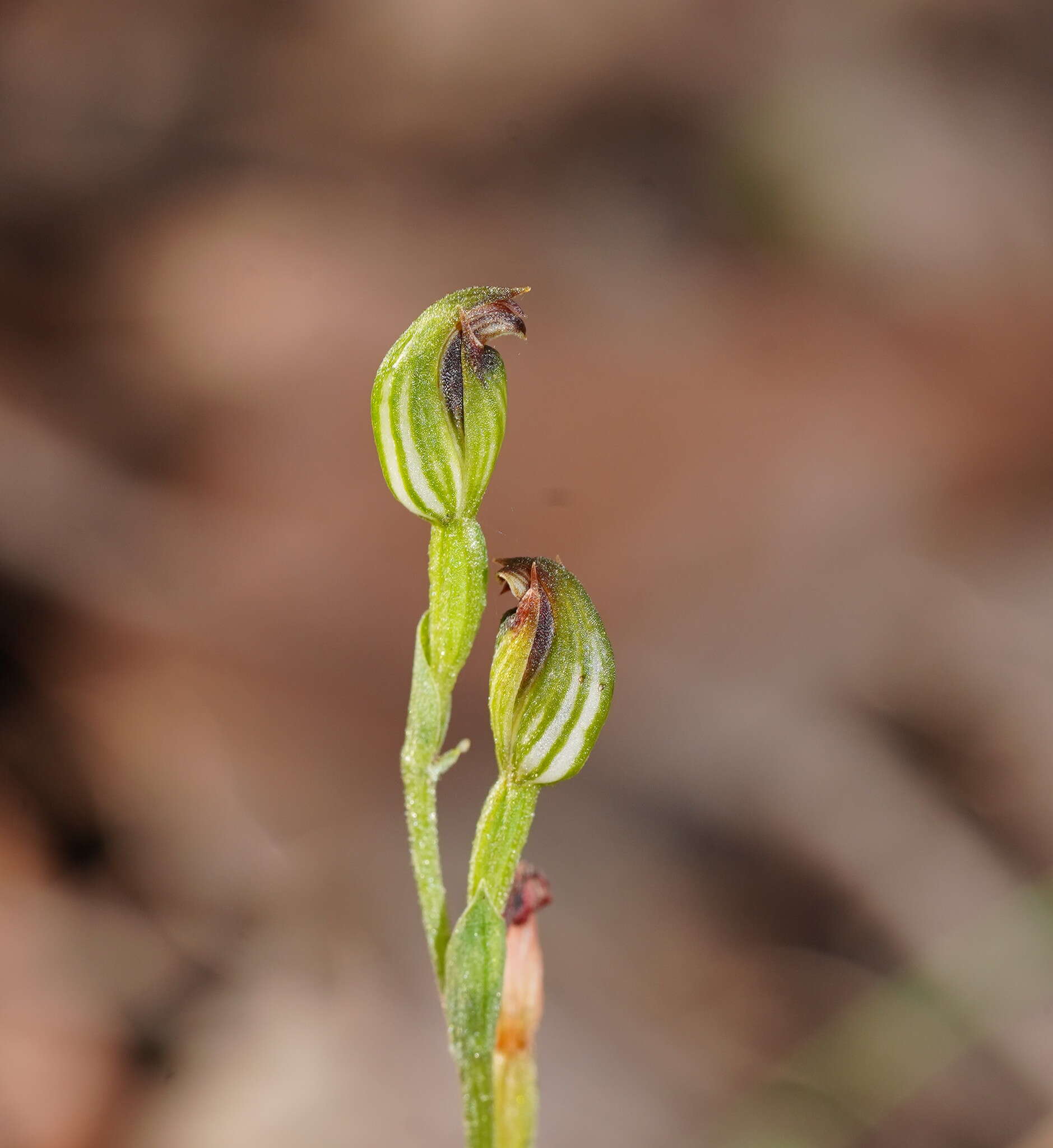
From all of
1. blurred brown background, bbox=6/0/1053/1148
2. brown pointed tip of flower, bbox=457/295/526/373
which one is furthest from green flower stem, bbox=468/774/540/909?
blurred brown background, bbox=6/0/1053/1148

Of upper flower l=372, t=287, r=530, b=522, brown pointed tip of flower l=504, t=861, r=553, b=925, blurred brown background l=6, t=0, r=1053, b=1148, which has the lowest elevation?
brown pointed tip of flower l=504, t=861, r=553, b=925

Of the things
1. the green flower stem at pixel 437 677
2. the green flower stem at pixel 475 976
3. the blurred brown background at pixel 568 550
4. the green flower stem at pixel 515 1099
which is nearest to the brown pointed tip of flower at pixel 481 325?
the green flower stem at pixel 437 677

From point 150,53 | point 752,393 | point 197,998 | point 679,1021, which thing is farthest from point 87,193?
point 679,1021

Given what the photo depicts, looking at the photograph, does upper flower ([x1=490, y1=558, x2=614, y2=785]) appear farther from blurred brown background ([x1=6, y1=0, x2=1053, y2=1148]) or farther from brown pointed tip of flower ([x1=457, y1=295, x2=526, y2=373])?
blurred brown background ([x1=6, y1=0, x2=1053, y2=1148])

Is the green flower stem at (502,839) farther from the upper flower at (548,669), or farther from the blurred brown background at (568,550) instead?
the blurred brown background at (568,550)

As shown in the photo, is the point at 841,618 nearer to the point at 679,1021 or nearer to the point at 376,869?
the point at 679,1021

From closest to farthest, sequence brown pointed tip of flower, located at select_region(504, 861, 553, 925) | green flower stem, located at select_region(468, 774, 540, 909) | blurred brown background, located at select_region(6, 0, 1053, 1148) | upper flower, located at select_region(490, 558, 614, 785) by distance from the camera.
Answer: upper flower, located at select_region(490, 558, 614, 785), green flower stem, located at select_region(468, 774, 540, 909), brown pointed tip of flower, located at select_region(504, 861, 553, 925), blurred brown background, located at select_region(6, 0, 1053, 1148)
